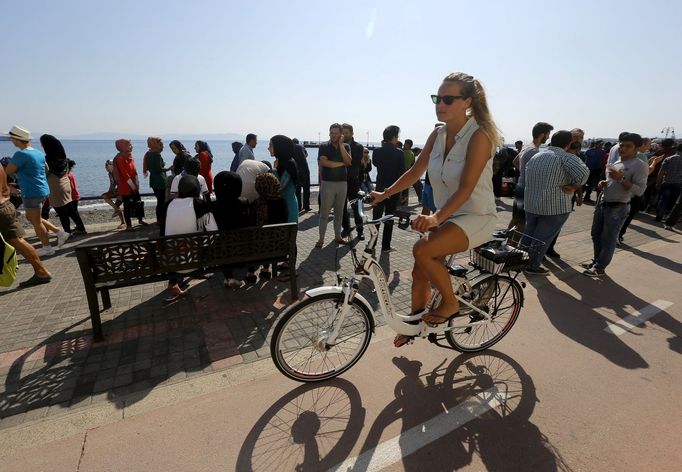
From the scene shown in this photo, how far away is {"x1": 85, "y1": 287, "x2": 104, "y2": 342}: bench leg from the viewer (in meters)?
3.29

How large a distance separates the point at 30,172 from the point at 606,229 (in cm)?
909

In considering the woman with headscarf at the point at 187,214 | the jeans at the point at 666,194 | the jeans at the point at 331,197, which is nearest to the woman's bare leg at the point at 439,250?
the woman with headscarf at the point at 187,214

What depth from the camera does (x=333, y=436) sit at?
2400 mm

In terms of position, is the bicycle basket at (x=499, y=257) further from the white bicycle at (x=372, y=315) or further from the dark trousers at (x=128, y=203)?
the dark trousers at (x=128, y=203)

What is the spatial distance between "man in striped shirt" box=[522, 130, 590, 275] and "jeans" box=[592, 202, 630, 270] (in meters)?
1.00

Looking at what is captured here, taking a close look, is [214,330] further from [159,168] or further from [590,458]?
[159,168]

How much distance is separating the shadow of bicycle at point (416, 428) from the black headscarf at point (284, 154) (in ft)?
10.3

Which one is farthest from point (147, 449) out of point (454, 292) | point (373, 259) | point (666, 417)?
point (666, 417)

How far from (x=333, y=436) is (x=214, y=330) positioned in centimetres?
185

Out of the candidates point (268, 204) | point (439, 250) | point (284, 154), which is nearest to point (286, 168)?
point (284, 154)

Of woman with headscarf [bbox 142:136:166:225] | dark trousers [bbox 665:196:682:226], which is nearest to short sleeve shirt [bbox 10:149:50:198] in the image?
woman with headscarf [bbox 142:136:166:225]

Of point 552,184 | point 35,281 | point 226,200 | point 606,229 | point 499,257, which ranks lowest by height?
point 35,281

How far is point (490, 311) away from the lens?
10.9ft

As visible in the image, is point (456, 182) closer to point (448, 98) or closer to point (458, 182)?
point (458, 182)
